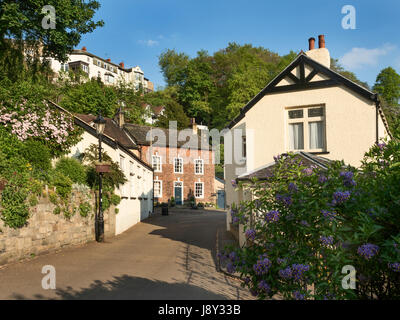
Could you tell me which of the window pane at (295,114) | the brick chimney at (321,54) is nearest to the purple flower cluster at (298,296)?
the window pane at (295,114)

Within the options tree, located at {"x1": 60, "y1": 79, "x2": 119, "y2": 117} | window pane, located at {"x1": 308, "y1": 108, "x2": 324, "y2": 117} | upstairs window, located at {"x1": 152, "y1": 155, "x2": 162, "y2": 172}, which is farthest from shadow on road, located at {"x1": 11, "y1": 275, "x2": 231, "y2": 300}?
tree, located at {"x1": 60, "y1": 79, "x2": 119, "y2": 117}

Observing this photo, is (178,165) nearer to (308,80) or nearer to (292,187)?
(308,80)

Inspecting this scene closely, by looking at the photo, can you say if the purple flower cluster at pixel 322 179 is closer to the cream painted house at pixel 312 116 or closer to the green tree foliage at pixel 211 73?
the cream painted house at pixel 312 116

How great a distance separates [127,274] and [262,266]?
7.08 metres

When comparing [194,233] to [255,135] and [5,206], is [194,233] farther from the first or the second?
[5,206]

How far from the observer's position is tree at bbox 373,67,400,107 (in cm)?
4709

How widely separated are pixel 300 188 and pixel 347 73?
46.9 metres

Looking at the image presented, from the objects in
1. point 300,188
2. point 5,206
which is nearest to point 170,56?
point 5,206

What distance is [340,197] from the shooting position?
135 inches

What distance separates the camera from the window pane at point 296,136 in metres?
15.5

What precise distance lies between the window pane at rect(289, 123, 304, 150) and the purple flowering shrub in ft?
38.3

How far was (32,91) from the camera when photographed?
51.5 feet

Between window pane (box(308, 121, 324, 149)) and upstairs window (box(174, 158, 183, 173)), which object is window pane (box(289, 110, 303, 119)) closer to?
window pane (box(308, 121, 324, 149))

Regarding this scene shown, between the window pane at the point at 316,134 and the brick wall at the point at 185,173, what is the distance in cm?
2758
